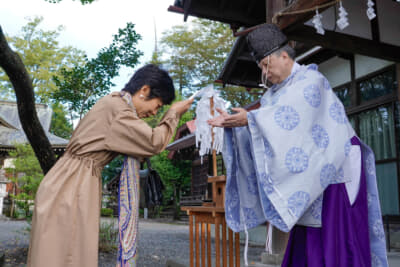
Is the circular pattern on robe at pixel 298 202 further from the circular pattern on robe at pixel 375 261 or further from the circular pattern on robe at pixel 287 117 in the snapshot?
the circular pattern on robe at pixel 375 261

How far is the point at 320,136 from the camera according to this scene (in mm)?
2094

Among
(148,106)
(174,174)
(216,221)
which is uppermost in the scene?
(148,106)

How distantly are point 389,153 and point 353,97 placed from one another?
4.74 ft

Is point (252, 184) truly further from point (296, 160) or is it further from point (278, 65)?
point (278, 65)

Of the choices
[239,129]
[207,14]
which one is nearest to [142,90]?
[239,129]

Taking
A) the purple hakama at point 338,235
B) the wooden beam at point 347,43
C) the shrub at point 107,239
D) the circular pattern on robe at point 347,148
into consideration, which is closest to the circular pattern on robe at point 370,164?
the purple hakama at point 338,235

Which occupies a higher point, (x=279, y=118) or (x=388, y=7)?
(x=388, y=7)

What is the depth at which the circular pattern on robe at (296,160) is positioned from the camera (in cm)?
202

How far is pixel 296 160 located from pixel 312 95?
0.44 metres

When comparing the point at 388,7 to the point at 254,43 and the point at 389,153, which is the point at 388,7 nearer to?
the point at 389,153

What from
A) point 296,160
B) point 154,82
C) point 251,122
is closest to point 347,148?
point 296,160

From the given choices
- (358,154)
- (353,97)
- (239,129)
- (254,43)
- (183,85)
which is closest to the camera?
(358,154)

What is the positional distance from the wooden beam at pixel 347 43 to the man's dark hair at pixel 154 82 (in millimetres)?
3076

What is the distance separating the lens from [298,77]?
2.30 metres
